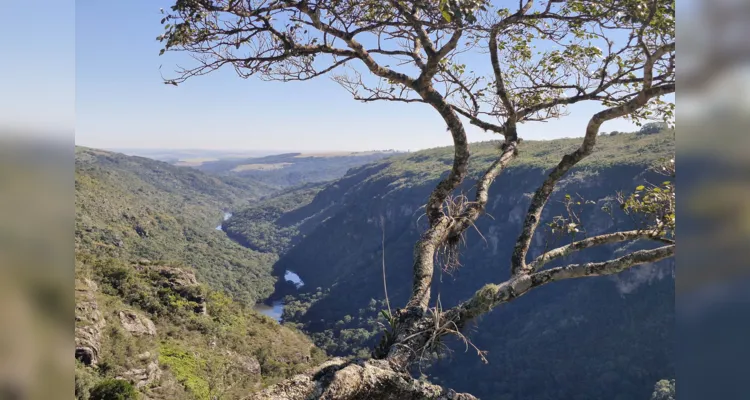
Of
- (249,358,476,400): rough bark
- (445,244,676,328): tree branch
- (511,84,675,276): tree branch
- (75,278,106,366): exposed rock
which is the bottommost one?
(75,278,106,366): exposed rock

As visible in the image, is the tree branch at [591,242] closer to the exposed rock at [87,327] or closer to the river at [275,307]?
the exposed rock at [87,327]

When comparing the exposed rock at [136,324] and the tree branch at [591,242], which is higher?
the tree branch at [591,242]

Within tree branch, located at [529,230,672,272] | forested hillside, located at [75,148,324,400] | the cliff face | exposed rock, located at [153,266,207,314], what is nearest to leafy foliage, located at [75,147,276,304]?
forested hillside, located at [75,148,324,400]

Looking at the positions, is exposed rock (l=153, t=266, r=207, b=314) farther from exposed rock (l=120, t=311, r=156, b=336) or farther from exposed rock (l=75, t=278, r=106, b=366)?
exposed rock (l=75, t=278, r=106, b=366)

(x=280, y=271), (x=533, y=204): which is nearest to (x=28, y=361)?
(x=533, y=204)

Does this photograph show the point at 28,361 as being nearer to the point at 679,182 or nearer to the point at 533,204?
the point at 679,182

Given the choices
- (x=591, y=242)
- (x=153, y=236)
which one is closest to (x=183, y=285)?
(x=153, y=236)

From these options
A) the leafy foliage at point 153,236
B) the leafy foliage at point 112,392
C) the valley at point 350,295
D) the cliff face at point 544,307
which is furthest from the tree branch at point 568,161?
the leafy foliage at point 153,236
